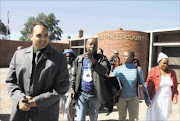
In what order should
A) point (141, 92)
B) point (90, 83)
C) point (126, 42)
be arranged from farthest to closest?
point (126, 42), point (141, 92), point (90, 83)

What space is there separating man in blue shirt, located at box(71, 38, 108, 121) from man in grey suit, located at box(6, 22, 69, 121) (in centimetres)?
99

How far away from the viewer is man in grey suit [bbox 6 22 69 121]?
160 centimetres

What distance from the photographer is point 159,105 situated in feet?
11.8

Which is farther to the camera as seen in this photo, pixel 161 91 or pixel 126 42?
pixel 126 42

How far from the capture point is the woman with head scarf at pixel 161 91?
3.53 metres

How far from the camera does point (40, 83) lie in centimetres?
163

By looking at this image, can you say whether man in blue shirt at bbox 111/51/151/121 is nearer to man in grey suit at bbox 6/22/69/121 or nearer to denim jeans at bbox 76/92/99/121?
denim jeans at bbox 76/92/99/121

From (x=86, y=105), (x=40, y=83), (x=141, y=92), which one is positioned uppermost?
(x=40, y=83)

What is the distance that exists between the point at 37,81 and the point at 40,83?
0.12 ft

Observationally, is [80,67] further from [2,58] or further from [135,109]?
[2,58]

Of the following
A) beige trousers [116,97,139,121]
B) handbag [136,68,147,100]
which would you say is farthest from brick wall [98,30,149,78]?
beige trousers [116,97,139,121]

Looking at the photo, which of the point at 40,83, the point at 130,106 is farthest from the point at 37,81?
the point at 130,106

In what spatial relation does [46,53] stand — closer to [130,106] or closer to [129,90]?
[129,90]

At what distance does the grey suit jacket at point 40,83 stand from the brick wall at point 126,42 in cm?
963
